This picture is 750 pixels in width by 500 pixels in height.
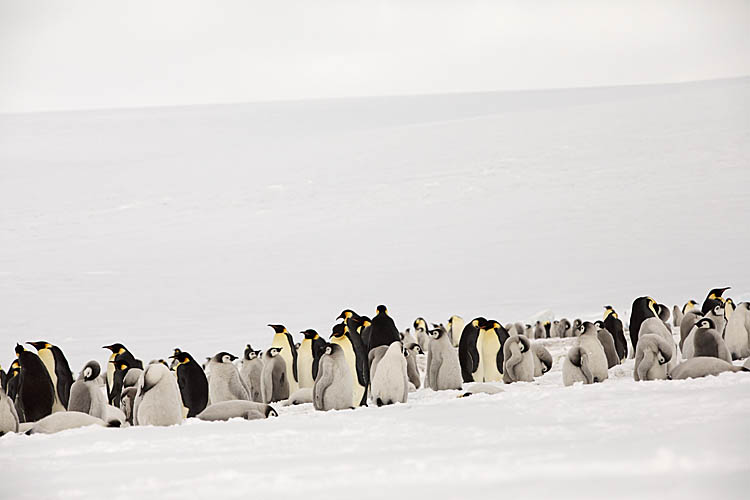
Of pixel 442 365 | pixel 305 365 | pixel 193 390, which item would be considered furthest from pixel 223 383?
pixel 442 365

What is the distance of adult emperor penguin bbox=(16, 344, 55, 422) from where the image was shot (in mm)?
5512

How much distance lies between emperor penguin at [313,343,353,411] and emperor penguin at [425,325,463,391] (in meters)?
1.30

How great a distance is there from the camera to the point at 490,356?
7168 mm

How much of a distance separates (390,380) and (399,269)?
56.2 feet

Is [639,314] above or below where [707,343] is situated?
above

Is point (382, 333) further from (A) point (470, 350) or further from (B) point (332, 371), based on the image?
(B) point (332, 371)

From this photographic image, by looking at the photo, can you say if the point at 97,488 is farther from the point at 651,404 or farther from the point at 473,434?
the point at 651,404

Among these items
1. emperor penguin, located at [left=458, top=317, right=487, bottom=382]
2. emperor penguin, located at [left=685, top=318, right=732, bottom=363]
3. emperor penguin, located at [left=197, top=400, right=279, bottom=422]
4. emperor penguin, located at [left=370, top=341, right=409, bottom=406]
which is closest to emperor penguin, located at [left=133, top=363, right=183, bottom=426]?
emperor penguin, located at [left=197, top=400, right=279, bottom=422]

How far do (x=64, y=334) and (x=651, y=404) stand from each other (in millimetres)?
15252

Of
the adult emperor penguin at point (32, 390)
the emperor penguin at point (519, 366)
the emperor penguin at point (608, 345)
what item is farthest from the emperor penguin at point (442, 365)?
the adult emperor penguin at point (32, 390)

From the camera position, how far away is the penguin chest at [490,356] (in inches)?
282

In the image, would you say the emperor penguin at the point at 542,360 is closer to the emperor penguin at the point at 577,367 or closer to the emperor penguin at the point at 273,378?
the emperor penguin at the point at 577,367

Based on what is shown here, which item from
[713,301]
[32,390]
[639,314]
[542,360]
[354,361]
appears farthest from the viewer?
[639,314]

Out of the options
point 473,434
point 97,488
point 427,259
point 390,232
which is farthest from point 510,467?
point 390,232
